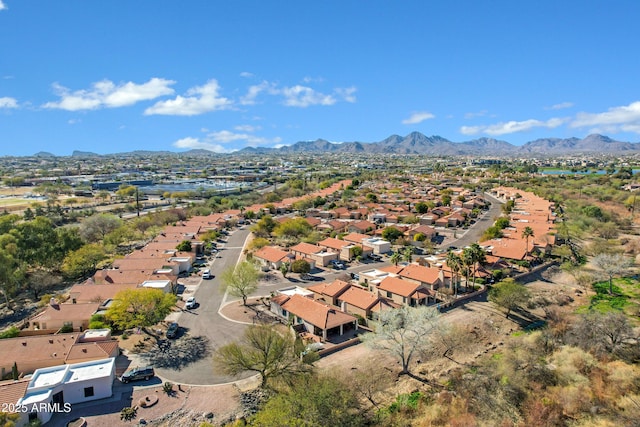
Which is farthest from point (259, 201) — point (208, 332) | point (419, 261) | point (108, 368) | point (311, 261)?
point (108, 368)

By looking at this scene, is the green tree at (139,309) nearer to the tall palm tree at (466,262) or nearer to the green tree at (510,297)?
the tall palm tree at (466,262)

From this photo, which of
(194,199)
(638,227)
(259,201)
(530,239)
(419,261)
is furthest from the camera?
(194,199)

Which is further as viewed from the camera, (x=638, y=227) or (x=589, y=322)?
(x=638, y=227)

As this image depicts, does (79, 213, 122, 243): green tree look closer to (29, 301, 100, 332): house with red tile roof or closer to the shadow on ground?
(29, 301, 100, 332): house with red tile roof

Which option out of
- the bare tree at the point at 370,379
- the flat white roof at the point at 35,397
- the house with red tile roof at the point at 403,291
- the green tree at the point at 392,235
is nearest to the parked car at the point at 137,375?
the flat white roof at the point at 35,397

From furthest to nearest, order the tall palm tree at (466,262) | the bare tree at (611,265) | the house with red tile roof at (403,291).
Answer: the bare tree at (611,265), the tall palm tree at (466,262), the house with red tile roof at (403,291)

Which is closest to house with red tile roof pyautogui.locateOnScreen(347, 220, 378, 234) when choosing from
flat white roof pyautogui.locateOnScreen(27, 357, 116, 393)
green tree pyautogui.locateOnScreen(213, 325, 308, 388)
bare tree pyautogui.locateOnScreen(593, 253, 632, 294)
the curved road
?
the curved road

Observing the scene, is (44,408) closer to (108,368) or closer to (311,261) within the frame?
(108,368)
